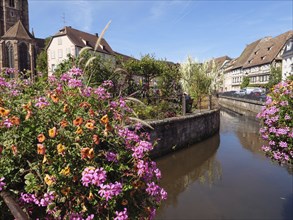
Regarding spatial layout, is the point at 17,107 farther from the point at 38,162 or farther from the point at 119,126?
the point at 119,126

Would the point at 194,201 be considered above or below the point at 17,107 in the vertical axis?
below

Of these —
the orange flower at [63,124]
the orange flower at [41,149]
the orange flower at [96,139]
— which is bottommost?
the orange flower at [41,149]

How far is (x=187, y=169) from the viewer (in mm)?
11383

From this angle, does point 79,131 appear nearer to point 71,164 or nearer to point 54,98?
point 71,164

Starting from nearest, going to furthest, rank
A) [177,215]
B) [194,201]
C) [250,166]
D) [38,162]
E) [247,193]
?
[38,162] < [177,215] < [194,201] < [247,193] < [250,166]

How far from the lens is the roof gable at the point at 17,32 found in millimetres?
48847

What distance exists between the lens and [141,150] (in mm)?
2027

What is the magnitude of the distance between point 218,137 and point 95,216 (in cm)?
1784

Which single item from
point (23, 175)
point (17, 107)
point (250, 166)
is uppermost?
point (17, 107)

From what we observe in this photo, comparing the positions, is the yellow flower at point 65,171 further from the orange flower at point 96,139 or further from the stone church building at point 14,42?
the stone church building at point 14,42

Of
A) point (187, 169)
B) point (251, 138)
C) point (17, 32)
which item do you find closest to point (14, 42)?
point (17, 32)

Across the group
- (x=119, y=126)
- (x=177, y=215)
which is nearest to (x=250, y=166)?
(x=177, y=215)

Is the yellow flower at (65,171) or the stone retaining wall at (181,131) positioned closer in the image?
the yellow flower at (65,171)

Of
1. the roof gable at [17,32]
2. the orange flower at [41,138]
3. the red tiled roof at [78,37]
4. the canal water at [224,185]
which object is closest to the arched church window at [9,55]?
the roof gable at [17,32]
